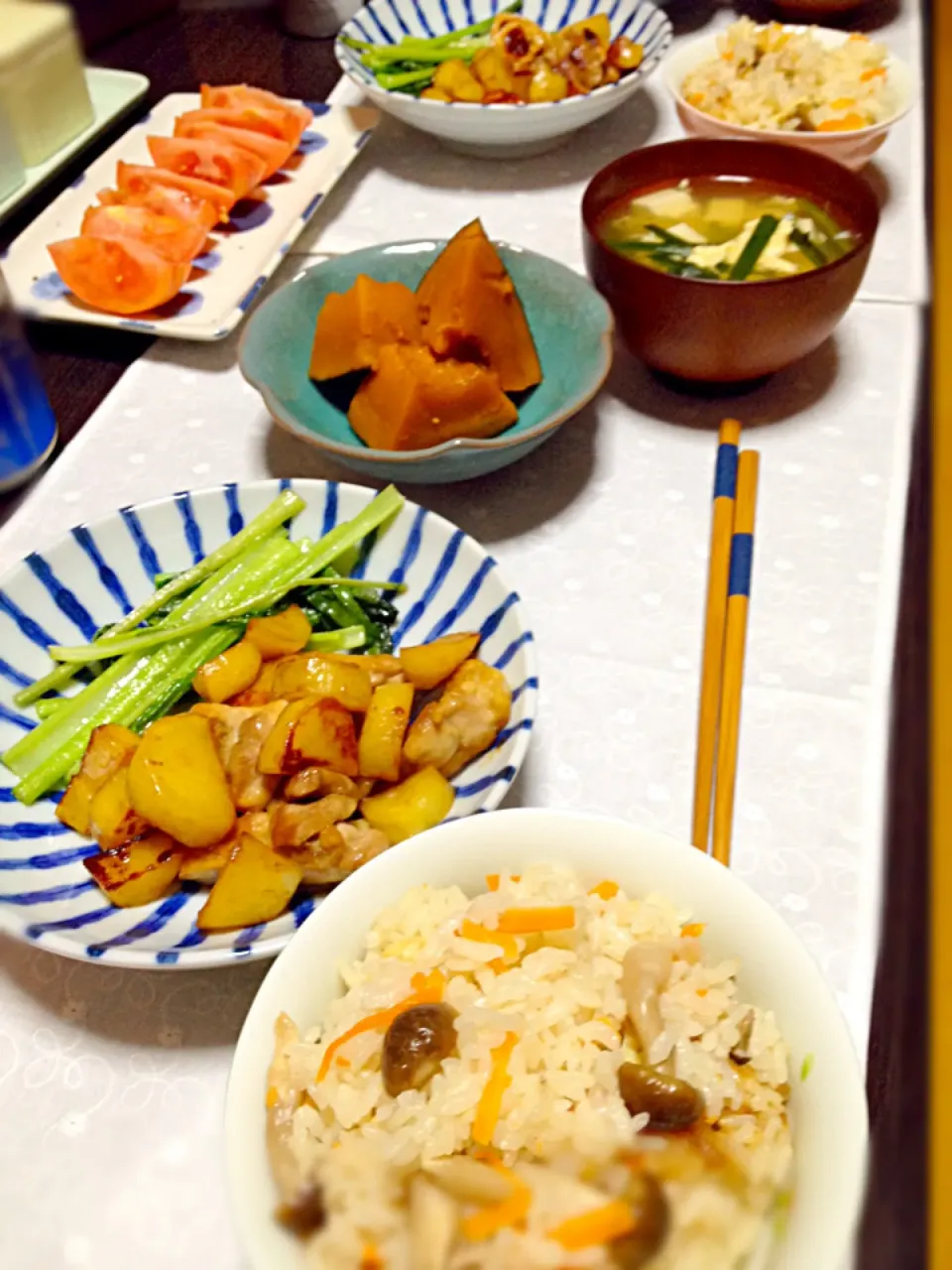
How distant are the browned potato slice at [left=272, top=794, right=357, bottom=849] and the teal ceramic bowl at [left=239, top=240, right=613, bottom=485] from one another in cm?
47

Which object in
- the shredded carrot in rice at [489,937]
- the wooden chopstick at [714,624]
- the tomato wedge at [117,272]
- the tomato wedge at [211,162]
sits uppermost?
the tomato wedge at [211,162]

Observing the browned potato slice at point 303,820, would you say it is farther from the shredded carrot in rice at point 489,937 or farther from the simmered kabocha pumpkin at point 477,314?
the simmered kabocha pumpkin at point 477,314

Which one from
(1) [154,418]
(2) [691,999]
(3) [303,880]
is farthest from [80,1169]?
(1) [154,418]

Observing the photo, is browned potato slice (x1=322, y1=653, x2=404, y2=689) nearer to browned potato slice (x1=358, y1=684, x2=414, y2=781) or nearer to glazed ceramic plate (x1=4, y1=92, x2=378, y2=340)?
browned potato slice (x1=358, y1=684, x2=414, y2=781)

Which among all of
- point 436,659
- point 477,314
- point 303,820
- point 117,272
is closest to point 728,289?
point 477,314

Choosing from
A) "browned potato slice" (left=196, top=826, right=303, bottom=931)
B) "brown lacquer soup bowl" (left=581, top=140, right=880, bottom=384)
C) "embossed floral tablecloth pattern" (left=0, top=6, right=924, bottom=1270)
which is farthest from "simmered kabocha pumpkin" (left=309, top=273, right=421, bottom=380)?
"browned potato slice" (left=196, top=826, right=303, bottom=931)

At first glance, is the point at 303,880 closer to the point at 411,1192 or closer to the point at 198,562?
the point at 411,1192

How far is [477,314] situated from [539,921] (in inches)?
34.0

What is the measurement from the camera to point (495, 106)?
73.4 inches

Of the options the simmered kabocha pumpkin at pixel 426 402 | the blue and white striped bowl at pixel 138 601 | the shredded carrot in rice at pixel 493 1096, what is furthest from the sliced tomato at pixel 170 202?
the shredded carrot in rice at pixel 493 1096

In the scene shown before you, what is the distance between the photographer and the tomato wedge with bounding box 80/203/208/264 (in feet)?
5.35

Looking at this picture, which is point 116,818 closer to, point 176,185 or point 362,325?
point 362,325

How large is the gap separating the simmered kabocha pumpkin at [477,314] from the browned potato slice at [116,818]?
2.13ft

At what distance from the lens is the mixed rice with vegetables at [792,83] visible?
1.74 metres
